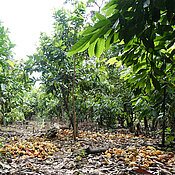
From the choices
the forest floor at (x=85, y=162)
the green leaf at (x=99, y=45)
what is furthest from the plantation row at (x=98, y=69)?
the forest floor at (x=85, y=162)

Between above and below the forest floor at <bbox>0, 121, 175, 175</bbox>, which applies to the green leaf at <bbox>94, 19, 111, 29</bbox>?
above

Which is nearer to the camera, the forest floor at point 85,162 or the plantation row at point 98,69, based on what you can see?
the plantation row at point 98,69

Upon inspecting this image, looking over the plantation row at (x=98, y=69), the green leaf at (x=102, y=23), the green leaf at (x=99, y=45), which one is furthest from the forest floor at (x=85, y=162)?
the green leaf at (x=102, y=23)

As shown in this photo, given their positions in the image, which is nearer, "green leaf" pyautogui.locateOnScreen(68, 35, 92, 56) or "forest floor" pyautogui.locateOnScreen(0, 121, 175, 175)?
"green leaf" pyautogui.locateOnScreen(68, 35, 92, 56)

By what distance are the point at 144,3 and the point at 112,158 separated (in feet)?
7.78

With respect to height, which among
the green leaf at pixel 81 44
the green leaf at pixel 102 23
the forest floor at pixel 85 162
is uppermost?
the green leaf at pixel 102 23

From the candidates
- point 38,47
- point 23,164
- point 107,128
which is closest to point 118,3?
point 23,164

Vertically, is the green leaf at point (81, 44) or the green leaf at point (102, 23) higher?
the green leaf at point (102, 23)

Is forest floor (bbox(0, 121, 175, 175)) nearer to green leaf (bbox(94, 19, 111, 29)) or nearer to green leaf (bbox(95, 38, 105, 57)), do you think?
green leaf (bbox(95, 38, 105, 57))

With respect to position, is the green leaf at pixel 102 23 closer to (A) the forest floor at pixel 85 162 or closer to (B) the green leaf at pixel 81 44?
(B) the green leaf at pixel 81 44

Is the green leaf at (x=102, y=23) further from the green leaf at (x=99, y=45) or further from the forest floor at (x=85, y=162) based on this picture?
the forest floor at (x=85, y=162)

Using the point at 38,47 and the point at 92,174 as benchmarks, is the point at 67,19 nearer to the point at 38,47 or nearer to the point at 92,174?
the point at 38,47

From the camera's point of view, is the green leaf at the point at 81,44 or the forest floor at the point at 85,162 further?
the forest floor at the point at 85,162

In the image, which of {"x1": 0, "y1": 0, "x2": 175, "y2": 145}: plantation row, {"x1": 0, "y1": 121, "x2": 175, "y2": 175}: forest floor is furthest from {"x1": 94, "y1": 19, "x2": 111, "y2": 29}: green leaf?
{"x1": 0, "y1": 121, "x2": 175, "y2": 175}: forest floor
